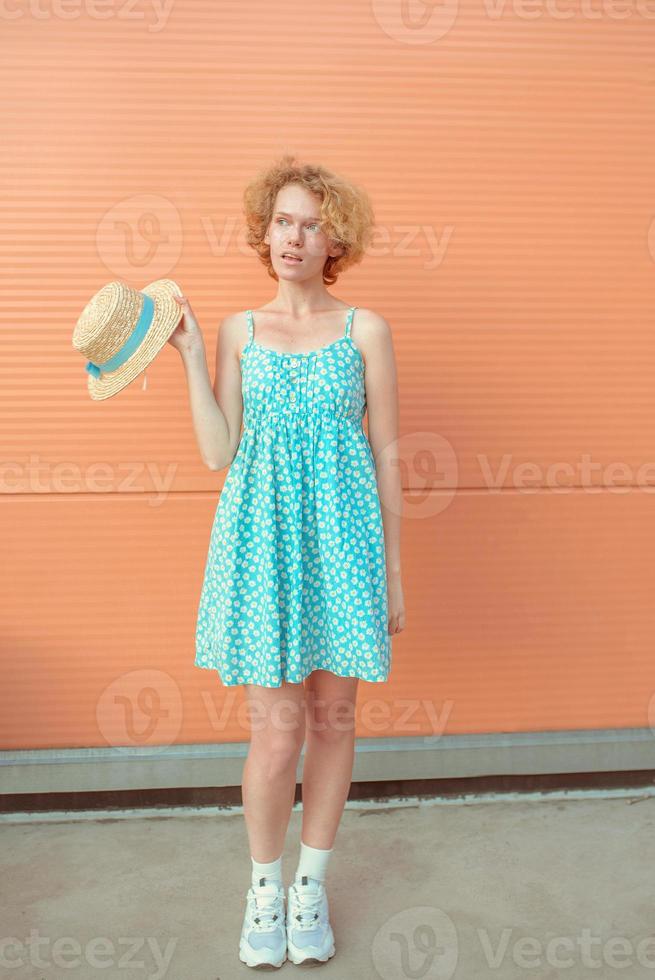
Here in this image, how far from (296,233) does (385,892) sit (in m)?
1.63

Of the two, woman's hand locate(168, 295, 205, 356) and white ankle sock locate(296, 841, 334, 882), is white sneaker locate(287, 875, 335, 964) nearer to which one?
white ankle sock locate(296, 841, 334, 882)

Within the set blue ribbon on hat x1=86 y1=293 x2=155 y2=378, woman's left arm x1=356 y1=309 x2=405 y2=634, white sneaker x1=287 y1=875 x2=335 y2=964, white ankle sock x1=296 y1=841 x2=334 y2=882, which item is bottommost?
white sneaker x1=287 y1=875 x2=335 y2=964

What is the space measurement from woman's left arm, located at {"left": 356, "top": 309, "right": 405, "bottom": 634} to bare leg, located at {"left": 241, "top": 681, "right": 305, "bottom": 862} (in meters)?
0.33

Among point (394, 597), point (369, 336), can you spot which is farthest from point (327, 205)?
point (394, 597)

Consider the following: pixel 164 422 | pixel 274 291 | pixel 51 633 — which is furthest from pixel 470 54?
pixel 51 633

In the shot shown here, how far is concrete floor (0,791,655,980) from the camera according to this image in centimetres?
200

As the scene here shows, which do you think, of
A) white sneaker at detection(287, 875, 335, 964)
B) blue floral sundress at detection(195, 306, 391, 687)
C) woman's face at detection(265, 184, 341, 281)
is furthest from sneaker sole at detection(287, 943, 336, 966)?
woman's face at detection(265, 184, 341, 281)

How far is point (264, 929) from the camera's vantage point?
201 cm

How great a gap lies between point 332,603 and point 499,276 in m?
1.23

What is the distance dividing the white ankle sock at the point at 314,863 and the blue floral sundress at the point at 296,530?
0.44 metres

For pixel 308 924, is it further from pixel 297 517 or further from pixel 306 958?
pixel 297 517

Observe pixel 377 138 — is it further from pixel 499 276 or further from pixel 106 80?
pixel 106 80

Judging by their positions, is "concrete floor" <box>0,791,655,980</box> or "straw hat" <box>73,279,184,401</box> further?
"concrete floor" <box>0,791,655,980</box>

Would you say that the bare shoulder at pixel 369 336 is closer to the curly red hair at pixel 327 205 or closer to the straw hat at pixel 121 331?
the curly red hair at pixel 327 205
